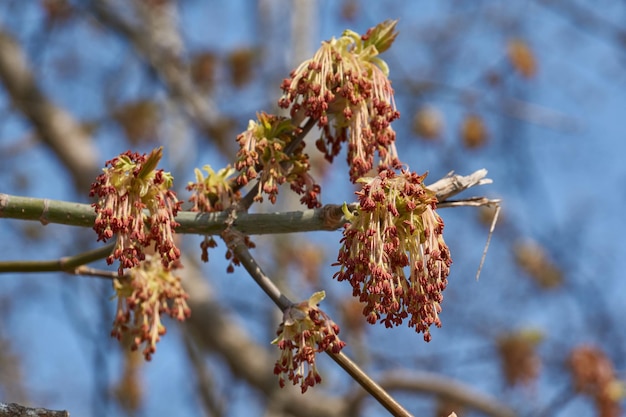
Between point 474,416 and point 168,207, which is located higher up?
point 474,416

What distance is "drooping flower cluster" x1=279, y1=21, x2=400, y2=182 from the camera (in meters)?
2.20

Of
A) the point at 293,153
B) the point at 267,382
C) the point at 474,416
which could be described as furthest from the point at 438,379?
the point at 293,153

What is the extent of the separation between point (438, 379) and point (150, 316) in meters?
3.76

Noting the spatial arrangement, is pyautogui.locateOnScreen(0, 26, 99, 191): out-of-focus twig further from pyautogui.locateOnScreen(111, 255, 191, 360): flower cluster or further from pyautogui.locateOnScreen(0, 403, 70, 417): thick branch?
pyautogui.locateOnScreen(0, 403, 70, 417): thick branch

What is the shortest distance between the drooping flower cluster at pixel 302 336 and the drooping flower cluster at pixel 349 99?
38 centimetres

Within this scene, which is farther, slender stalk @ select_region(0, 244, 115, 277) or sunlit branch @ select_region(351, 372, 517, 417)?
sunlit branch @ select_region(351, 372, 517, 417)

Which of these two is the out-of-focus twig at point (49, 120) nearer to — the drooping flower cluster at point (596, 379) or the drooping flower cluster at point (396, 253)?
the drooping flower cluster at point (596, 379)

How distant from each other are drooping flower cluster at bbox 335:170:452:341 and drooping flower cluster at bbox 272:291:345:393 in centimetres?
13

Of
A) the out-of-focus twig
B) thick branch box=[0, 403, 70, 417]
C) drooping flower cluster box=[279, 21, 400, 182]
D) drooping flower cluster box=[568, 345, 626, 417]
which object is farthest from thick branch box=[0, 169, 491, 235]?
the out-of-focus twig

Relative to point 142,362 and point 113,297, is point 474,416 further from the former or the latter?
point 113,297

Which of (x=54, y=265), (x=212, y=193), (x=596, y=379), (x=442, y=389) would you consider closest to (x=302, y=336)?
(x=212, y=193)

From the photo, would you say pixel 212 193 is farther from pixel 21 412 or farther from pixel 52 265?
pixel 21 412

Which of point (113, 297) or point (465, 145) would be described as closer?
point (113, 297)

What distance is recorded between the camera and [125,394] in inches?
344
